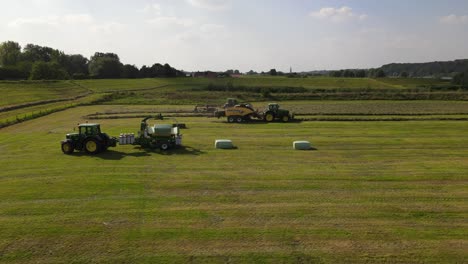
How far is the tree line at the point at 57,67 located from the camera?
89.5m

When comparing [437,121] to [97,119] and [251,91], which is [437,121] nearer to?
[97,119]

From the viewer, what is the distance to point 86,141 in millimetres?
22172

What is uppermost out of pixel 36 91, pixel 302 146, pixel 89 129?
pixel 36 91

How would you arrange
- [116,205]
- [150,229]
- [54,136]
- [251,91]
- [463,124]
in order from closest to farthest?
[150,229] < [116,205] < [54,136] < [463,124] < [251,91]

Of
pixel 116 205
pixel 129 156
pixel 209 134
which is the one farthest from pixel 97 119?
pixel 116 205

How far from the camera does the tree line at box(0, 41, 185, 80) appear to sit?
8950 cm

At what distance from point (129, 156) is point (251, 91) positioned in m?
51.3

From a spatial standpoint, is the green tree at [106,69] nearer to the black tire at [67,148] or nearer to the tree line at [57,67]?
the tree line at [57,67]

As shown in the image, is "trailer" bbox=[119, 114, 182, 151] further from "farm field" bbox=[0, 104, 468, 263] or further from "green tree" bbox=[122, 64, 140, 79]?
"green tree" bbox=[122, 64, 140, 79]

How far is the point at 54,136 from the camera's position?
2841cm

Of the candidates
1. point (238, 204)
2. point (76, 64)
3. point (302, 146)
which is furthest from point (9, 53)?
point (238, 204)

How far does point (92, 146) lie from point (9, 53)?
4431 inches

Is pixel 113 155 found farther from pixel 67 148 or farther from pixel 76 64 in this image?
pixel 76 64

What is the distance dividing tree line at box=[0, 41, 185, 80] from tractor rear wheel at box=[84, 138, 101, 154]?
245 ft
